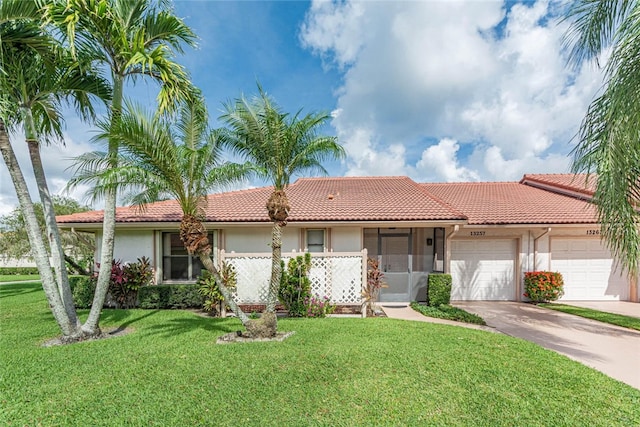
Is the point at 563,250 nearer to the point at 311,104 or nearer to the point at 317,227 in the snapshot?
the point at 317,227

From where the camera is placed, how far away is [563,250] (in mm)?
11742

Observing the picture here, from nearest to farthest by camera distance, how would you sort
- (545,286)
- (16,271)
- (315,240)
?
(545,286) < (315,240) < (16,271)

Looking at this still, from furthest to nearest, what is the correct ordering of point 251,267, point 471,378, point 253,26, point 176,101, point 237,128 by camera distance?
point 253,26 < point 251,267 < point 237,128 < point 176,101 < point 471,378

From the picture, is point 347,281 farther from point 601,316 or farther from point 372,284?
point 601,316

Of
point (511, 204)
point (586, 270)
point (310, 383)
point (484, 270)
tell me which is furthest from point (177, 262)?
point (586, 270)

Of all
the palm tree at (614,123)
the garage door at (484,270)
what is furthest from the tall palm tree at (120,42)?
the garage door at (484,270)

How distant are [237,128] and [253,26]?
590 centimetres

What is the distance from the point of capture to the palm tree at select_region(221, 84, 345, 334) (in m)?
6.62

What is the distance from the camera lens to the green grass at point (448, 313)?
8.50 meters

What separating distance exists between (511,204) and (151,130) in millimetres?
14379

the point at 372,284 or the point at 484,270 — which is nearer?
the point at 372,284

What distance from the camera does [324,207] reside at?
11.5 metres

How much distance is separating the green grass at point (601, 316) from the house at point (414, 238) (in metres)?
1.43

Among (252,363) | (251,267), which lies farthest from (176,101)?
(252,363)
